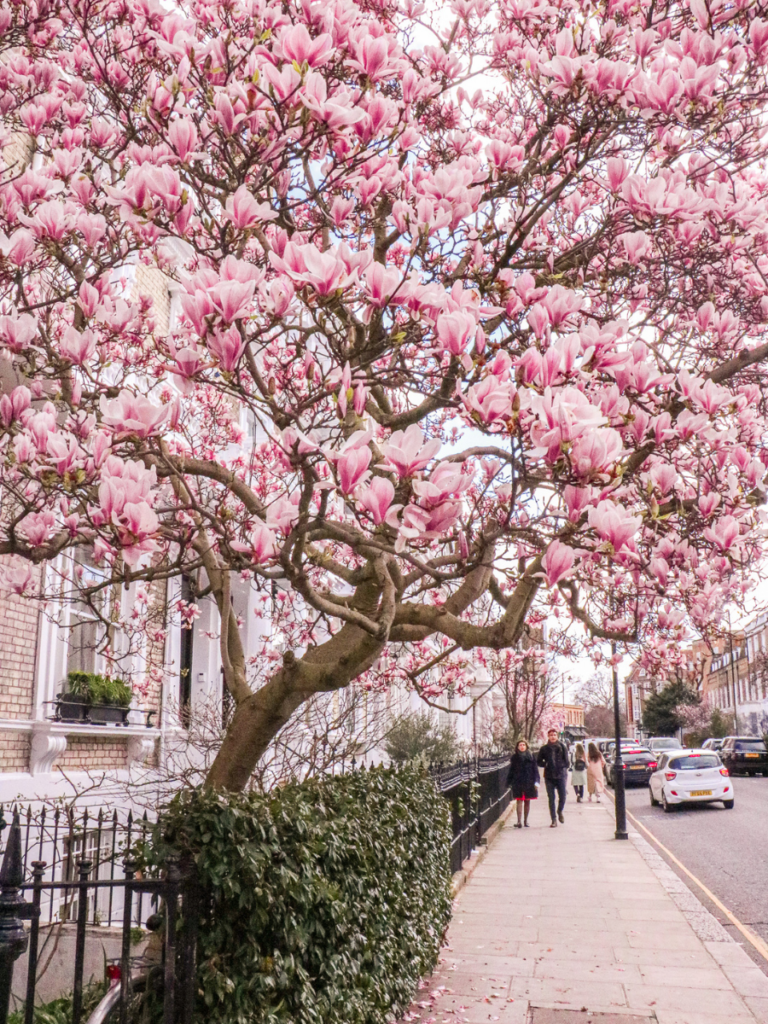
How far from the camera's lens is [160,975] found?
3.77m

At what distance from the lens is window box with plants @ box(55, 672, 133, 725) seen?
9.07 metres

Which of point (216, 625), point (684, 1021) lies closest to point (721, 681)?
point (216, 625)

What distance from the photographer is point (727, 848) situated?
15.5 meters

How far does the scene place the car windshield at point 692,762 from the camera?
23.0 m

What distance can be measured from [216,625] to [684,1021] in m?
9.66

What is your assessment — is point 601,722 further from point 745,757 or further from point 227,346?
point 227,346

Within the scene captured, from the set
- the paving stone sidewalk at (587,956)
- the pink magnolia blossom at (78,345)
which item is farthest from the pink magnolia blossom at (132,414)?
the paving stone sidewalk at (587,956)

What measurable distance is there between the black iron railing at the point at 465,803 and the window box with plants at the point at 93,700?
3.41m

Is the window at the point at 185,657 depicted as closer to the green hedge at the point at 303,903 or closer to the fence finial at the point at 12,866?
the green hedge at the point at 303,903

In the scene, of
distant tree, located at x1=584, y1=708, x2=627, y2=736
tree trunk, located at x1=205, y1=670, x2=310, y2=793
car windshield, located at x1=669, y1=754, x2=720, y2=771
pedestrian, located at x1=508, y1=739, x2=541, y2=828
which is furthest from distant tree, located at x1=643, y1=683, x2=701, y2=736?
tree trunk, located at x1=205, y1=670, x2=310, y2=793

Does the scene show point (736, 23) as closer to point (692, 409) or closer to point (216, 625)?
point (692, 409)

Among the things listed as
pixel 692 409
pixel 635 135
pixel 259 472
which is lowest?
pixel 692 409

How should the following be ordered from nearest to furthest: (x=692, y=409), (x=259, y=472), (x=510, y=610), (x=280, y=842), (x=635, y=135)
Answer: (x=692, y=409), (x=280, y=842), (x=510, y=610), (x=635, y=135), (x=259, y=472)

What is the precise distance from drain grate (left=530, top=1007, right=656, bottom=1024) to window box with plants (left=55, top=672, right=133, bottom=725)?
16.5 feet
